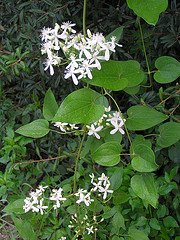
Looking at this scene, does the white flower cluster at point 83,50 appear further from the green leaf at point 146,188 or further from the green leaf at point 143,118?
the green leaf at point 146,188

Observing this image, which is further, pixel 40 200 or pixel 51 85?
pixel 51 85

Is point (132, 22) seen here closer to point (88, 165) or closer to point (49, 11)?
point (49, 11)

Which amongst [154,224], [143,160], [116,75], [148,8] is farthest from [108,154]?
[154,224]

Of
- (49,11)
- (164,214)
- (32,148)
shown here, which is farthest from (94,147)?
(32,148)

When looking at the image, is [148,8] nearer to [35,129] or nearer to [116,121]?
[116,121]

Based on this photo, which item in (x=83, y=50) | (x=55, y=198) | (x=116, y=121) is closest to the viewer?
(x=83, y=50)

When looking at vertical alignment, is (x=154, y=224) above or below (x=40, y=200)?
below
